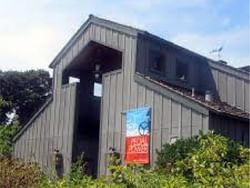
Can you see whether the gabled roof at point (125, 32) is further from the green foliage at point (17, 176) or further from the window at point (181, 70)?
the green foliage at point (17, 176)

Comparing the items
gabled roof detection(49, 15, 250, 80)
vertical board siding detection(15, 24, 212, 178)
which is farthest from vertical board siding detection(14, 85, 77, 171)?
gabled roof detection(49, 15, 250, 80)

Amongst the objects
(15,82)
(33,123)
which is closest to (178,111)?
(33,123)

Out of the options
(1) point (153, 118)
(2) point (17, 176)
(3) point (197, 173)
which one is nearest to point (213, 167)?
(3) point (197, 173)

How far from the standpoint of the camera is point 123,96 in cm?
2089

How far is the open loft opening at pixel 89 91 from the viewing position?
23.4m

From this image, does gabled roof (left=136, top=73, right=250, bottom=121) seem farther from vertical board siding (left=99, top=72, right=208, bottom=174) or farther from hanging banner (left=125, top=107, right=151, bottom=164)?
hanging banner (left=125, top=107, right=151, bottom=164)

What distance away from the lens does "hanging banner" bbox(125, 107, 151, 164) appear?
19.3m

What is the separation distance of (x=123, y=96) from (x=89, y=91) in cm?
366

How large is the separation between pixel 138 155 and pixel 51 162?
5222mm

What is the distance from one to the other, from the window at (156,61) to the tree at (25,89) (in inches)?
→ 953

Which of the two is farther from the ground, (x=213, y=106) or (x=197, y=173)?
(x=213, y=106)

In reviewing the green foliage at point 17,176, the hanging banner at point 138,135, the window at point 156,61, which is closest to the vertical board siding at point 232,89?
the window at point 156,61

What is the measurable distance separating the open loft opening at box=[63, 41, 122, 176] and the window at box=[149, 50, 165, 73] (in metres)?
2.33

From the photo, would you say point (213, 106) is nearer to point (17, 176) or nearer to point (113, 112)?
point (113, 112)
